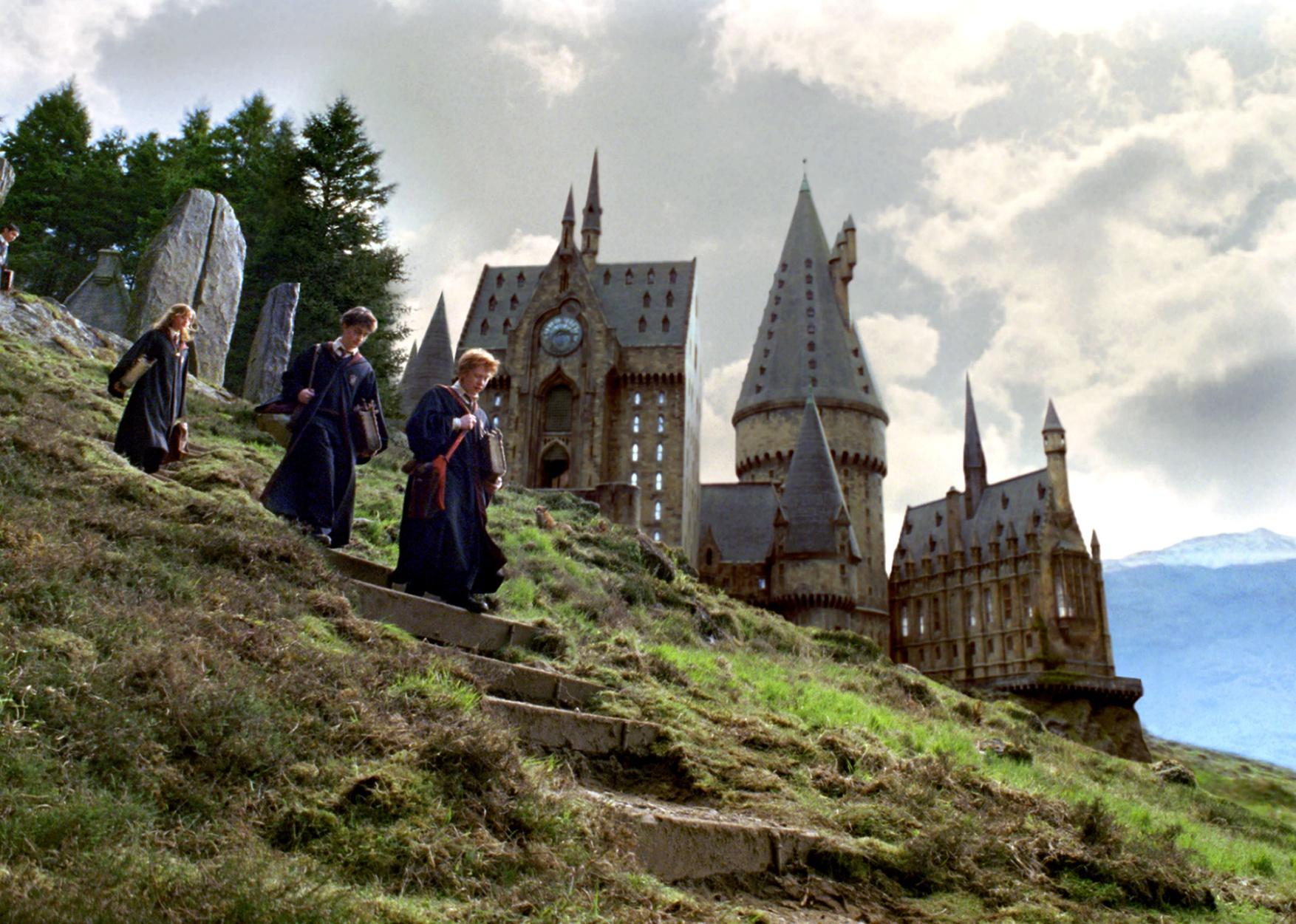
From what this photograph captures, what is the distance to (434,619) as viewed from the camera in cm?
789

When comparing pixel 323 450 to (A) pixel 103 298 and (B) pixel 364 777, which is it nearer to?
(B) pixel 364 777

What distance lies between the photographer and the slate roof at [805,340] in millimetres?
78938

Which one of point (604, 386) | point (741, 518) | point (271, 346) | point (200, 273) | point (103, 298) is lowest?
point (271, 346)

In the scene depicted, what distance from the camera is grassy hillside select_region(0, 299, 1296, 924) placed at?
3.59 metres

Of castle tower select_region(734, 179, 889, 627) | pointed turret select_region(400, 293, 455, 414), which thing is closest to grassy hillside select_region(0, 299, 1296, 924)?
pointed turret select_region(400, 293, 455, 414)

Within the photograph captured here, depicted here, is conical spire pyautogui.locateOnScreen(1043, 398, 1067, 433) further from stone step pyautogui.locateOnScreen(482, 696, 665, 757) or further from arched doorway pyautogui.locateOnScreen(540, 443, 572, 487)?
stone step pyautogui.locateOnScreen(482, 696, 665, 757)

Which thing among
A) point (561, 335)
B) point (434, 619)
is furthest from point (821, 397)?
point (434, 619)

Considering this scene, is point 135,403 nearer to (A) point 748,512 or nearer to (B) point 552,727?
(B) point 552,727

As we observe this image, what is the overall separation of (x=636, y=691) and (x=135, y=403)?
19.0 ft

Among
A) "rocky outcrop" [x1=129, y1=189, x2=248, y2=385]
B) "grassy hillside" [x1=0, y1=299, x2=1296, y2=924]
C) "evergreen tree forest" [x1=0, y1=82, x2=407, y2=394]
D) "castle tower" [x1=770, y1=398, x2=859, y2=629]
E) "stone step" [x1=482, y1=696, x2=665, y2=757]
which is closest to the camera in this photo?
"grassy hillside" [x1=0, y1=299, x2=1296, y2=924]

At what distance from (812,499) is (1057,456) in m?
27.2

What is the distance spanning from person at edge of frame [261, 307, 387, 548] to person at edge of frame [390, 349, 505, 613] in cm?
79

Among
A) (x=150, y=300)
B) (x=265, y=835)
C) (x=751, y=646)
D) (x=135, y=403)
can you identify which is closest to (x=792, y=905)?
(x=265, y=835)

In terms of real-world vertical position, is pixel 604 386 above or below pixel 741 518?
above
